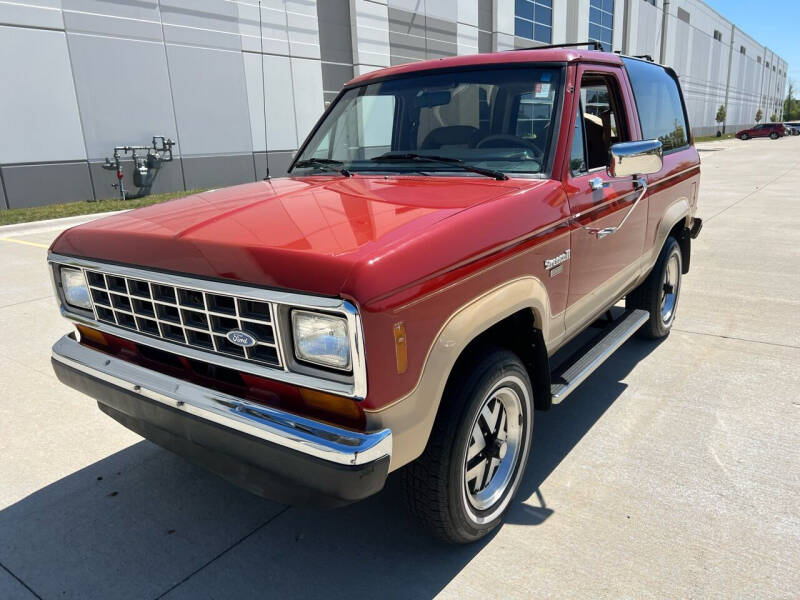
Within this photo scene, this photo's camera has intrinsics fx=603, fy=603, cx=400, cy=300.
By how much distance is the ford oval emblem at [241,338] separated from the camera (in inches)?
82.1

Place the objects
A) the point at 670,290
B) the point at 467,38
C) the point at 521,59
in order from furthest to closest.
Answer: the point at 467,38, the point at 670,290, the point at 521,59

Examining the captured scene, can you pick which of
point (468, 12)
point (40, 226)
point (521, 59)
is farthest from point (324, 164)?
point (468, 12)

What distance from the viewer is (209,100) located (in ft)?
53.2

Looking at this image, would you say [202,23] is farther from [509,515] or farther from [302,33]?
[509,515]

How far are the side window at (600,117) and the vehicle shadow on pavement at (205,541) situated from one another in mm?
1733

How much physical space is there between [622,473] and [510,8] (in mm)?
26520

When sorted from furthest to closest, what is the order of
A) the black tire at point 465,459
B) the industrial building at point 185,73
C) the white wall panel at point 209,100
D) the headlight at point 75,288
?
the white wall panel at point 209,100
the industrial building at point 185,73
the headlight at point 75,288
the black tire at point 465,459

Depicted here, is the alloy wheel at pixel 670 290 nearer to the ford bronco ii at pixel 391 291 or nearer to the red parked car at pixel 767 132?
the ford bronco ii at pixel 391 291

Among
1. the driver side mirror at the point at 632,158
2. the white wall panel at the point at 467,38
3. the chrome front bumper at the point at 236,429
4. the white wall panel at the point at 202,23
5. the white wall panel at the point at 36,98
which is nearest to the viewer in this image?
the chrome front bumper at the point at 236,429

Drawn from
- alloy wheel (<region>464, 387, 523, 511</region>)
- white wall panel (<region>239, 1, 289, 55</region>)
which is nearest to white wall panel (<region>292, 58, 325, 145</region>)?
white wall panel (<region>239, 1, 289, 55</region>)

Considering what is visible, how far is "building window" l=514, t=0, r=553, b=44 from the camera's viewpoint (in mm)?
26656

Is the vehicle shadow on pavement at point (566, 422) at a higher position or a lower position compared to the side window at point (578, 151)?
lower

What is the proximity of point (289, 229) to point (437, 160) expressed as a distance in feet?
3.82

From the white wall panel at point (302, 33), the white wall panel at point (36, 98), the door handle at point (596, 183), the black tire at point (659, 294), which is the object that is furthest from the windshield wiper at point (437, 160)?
the white wall panel at point (302, 33)
